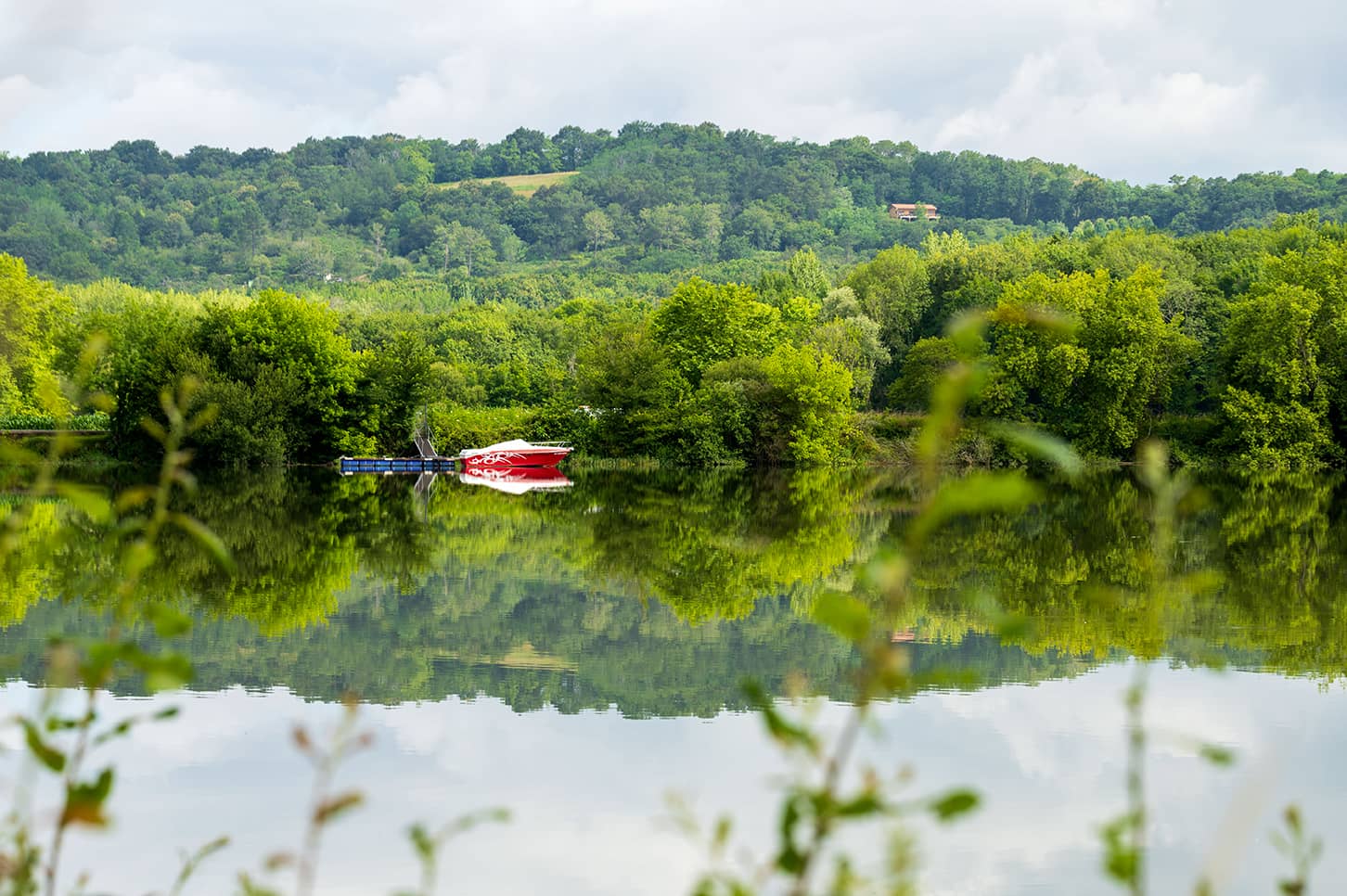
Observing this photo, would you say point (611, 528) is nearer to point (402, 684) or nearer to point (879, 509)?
point (879, 509)

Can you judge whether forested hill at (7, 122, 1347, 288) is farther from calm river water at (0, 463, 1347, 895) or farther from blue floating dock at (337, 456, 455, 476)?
calm river water at (0, 463, 1347, 895)

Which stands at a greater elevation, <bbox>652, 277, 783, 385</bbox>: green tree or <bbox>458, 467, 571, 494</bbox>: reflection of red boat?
<bbox>652, 277, 783, 385</bbox>: green tree

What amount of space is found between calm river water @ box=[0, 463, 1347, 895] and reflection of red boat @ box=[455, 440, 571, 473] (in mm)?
23735

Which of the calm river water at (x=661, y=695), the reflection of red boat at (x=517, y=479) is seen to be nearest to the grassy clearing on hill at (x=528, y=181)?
the reflection of red boat at (x=517, y=479)

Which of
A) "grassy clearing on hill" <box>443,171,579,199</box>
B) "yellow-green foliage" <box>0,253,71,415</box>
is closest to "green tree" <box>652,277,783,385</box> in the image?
"yellow-green foliage" <box>0,253,71,415</box>

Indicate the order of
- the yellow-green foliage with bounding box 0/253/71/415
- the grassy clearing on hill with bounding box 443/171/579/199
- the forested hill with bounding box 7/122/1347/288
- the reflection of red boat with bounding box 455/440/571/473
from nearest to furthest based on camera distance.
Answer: the reflection of red boat with bounding box 455/440/571/473 → the yellow-green foliage with bounding box 0/253/71/415 → the forested hill with bounding box 7/122/1347/288 → the grassy clearing on hill with bounding box 443/171/579/199

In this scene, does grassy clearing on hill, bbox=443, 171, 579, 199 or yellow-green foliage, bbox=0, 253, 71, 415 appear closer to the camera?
yellow-green foliage, bbox=0, 253, 71, 415

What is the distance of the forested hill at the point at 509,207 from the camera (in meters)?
133

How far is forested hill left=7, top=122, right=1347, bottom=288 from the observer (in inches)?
5231

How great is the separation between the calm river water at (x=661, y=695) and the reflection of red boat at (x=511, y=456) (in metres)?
23.7

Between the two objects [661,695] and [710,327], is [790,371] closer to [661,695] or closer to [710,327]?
[710,327]

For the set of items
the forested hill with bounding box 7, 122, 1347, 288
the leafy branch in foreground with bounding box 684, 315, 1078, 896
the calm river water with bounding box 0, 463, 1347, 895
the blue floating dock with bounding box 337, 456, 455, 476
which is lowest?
the blue floating dock with bounding box 337, 456, 455, 476

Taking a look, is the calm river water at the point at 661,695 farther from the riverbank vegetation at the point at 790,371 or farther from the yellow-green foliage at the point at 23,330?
the yellow-green foliage at the point at 23,330

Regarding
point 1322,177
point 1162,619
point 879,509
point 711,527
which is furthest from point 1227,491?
point 1322,177
